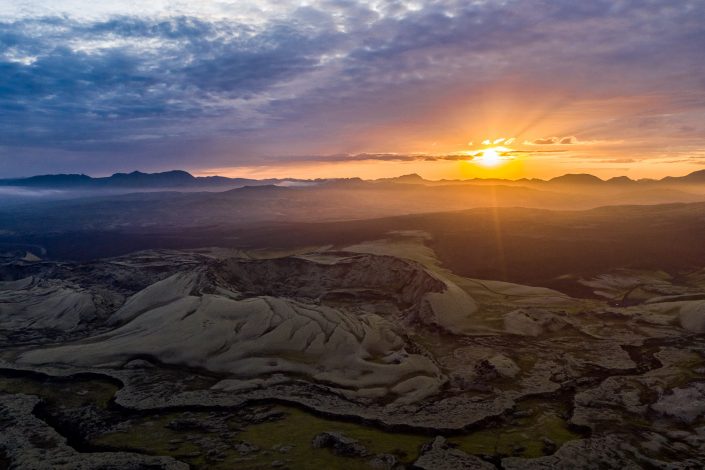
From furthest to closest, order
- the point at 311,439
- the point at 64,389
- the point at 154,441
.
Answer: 1. the point at 64,389
2. the point at 311,439
3. the point at 154,441

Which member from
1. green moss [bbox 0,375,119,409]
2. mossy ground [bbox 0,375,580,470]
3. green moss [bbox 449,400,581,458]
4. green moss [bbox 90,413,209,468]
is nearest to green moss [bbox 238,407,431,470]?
mossy ground [bbox 0,375,580,470]

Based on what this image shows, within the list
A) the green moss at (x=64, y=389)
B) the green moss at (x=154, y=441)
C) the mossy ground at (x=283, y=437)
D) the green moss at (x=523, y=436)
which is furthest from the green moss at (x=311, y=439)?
the green moss at (x=64, y=389)

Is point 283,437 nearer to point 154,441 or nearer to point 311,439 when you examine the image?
point 311,439

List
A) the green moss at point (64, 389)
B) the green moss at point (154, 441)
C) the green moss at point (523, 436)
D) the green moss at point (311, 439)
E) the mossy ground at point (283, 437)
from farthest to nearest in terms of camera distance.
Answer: the green moss at point (64, 389) → the green moss at point (523, 436) → the green moss at point (154, 441) → the mossy ground at point (283, 437) → the green moss at point (311, 439)

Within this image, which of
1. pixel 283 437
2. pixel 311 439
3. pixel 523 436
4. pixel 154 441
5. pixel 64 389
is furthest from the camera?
pixel 64 389

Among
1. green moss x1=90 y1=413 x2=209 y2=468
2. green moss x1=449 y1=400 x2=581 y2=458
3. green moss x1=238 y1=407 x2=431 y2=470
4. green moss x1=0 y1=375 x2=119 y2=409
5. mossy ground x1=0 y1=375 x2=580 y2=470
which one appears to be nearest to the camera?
green moss x1=238 y1=407 x2=431 y2=470

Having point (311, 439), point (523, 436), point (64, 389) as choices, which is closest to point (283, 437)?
point (311, 439)

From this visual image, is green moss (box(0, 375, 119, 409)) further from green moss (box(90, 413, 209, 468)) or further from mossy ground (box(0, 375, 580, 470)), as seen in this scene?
green moss (box(90, 413, 209, 468))

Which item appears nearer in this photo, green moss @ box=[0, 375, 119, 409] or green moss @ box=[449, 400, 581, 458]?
green moss @ box=[449, 400, 581, 458]

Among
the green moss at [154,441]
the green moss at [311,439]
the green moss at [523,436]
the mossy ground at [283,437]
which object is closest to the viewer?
the green moss at [311,439]

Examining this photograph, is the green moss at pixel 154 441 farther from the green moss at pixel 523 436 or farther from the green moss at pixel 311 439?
the green moss at pixel 523 436

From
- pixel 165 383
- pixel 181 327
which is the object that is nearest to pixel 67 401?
pixel 165 383
